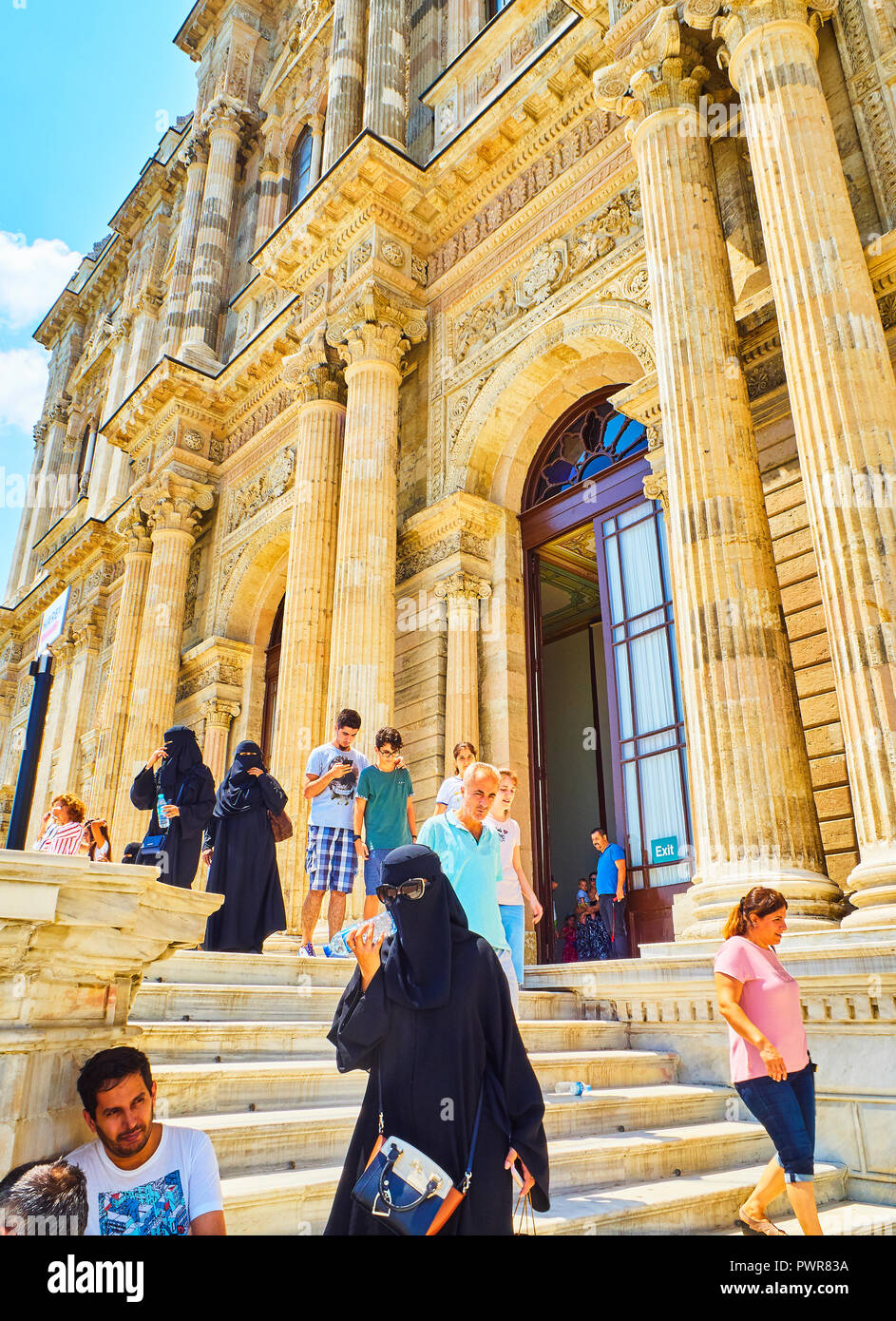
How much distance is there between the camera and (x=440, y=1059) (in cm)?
225

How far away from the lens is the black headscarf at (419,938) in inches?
90.3

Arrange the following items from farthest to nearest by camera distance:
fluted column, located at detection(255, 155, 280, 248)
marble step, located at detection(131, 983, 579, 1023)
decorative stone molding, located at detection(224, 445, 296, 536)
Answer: fluted column, located at detection(255, 155, 280, 248) < decorative stone molding, located at detection(224, 445, 296, 536) < marble step, located at detection(131, 983, 579, 1023)

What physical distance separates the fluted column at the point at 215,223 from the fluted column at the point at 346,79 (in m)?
4.99

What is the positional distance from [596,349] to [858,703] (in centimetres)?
578

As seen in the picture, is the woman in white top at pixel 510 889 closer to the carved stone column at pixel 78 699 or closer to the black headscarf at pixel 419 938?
the black headscarf at pixel 419 938

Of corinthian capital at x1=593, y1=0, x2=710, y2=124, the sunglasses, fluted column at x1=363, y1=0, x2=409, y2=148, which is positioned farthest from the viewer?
fluted column at x1=363, y1=0, x2=409, y2=148

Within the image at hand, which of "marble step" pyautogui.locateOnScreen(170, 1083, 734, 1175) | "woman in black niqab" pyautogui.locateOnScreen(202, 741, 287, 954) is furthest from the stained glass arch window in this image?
"marble step" pyautogui.locateOnScreen(170, 1083, 734, 1175)

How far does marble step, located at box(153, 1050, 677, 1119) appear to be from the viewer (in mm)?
3562

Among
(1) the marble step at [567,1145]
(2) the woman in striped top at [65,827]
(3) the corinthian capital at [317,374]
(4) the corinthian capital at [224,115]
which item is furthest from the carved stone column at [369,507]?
(4) the corinthian capital at [224,115]

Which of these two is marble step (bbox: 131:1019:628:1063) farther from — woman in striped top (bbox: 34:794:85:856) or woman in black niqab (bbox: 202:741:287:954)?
woman in striped top (bbox: 34:794:85:856)

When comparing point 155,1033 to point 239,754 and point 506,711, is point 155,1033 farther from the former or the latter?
point 506,711

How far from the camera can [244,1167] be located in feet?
10.6

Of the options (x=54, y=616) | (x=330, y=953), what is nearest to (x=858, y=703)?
(x=330, y=953)

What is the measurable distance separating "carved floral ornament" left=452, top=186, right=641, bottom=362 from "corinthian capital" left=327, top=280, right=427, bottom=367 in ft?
1.99
